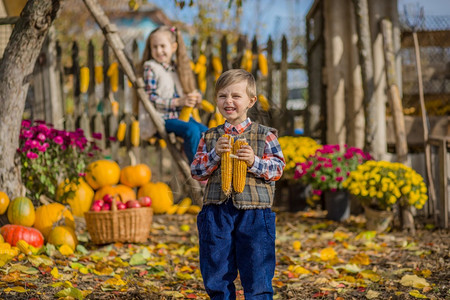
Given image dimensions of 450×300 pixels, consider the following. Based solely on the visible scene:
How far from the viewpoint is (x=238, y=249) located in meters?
2.21

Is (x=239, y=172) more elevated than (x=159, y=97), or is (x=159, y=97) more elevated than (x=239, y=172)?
(x=159, y=97)

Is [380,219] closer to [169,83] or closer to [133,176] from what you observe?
[169,83]

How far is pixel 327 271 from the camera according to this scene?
3504mm

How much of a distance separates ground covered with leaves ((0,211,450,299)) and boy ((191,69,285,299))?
0.82 m

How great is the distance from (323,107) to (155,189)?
2399mm

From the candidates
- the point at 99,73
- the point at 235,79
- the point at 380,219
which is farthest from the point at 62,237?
the point at 99,73

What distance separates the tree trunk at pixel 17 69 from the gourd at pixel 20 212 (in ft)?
0.65

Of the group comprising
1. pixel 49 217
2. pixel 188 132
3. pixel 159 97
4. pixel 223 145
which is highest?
pixel 159 97

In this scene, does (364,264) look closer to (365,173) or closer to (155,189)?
(365,173)

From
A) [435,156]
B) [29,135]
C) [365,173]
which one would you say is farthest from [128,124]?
[435,156]

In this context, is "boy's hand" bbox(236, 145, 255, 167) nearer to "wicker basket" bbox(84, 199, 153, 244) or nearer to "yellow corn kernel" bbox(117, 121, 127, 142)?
"wicker basket" bbox(84, 199, 153, 244)

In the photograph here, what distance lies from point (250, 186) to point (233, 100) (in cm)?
39

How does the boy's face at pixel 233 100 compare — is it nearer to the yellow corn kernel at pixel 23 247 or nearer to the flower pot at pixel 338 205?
the yellow corn kernel at pixel 23 247

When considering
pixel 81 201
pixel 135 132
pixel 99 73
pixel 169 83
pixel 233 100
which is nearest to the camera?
pixel 233 100
